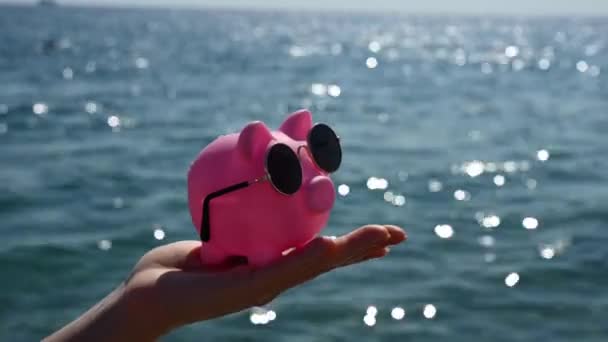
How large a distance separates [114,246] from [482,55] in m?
45.4

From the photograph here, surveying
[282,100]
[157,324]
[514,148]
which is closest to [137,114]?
[282,100]

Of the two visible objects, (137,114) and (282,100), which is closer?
(137,114)

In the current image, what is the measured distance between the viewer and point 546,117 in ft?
67.7

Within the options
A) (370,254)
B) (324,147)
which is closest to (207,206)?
(324,147)

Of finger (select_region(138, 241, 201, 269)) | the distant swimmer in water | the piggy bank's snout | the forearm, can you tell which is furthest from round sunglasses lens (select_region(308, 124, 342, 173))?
the distant swimmer in water

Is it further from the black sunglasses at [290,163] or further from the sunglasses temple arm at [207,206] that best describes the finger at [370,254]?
the sunglasses temple arm at [207,206]

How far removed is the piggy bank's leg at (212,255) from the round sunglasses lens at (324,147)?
15.6 inches

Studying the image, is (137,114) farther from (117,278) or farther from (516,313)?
(516,313)

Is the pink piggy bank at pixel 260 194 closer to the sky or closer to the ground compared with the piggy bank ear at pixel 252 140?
closer to the ground

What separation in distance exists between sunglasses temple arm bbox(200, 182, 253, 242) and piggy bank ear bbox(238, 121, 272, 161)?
→ 0.09m

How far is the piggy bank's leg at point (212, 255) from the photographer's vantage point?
2.69 metres

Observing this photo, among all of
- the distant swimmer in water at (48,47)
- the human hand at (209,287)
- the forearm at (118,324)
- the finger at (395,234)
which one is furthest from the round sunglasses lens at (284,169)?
the distant swimmer in water at (48,47)

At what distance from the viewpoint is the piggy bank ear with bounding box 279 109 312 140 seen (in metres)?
2.85

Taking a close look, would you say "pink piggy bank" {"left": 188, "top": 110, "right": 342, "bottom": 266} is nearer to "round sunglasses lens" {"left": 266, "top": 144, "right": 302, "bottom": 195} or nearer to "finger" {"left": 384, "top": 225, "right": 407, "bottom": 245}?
"round sunglasses lens" {"left": 266, "top": 144, "right": 302, "bottom": 195}
